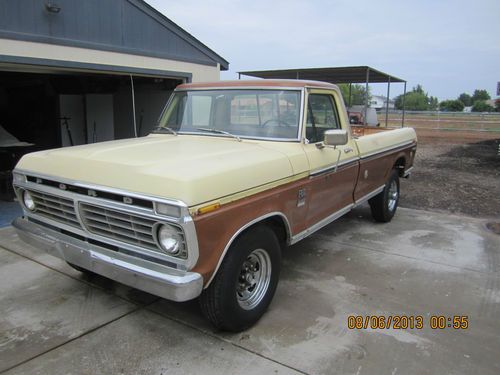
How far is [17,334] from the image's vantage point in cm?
325

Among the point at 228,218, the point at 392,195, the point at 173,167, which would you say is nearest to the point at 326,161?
the point at 228,218

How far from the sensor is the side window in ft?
13.5

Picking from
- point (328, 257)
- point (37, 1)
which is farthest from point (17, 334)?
point (37, 1)

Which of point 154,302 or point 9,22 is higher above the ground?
point 9,22

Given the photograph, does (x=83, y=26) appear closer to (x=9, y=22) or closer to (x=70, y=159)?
(x=9, y=22)

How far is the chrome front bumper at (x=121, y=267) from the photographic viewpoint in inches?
102

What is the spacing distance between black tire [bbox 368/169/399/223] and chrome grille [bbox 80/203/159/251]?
13.8 feet

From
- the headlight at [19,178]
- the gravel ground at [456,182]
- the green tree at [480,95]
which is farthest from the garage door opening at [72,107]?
the green tree at [480,95]

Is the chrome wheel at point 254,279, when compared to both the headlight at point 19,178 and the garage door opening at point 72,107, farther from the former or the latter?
the garage door opening at point 72,107

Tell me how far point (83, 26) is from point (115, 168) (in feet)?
15.8
